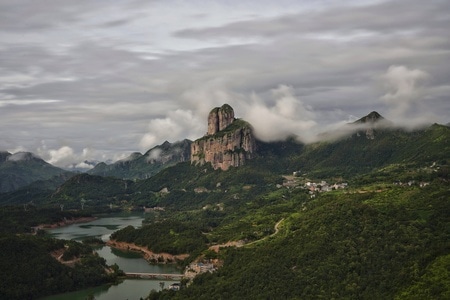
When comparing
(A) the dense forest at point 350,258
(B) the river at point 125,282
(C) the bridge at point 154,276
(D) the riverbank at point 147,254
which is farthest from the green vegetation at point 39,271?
(A) the dense forest at point 350,258

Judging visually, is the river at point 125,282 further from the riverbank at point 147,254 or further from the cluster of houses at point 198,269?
the cluster of houses at point 198,269

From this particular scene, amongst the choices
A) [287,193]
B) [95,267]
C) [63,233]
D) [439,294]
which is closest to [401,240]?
[439,294]

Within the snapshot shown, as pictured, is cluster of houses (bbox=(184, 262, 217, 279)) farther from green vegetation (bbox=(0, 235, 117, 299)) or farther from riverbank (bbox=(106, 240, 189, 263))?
riverbank (bbox=(106, 240, 189, 263))

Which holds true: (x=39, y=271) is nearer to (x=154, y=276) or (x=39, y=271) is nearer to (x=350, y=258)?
(x=154, y=276)

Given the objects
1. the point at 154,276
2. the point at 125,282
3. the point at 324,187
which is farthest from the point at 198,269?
the point at 324,187

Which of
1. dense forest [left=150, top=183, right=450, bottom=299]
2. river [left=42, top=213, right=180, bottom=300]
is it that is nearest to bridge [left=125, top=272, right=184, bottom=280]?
river [left=42, top=213, right=180, bottom=300]

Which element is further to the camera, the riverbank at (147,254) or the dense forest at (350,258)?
the riverbank at (147,254)

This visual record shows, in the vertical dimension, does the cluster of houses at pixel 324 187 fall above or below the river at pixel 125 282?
above

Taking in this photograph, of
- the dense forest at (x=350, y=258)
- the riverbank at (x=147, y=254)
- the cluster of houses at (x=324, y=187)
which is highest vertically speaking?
the cluster of houses at (x=324, y=187)

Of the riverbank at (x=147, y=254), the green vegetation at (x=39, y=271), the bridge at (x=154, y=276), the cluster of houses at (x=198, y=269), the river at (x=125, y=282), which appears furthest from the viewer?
the riverbank at (x=147, y=254)

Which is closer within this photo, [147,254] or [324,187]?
[147,254]
